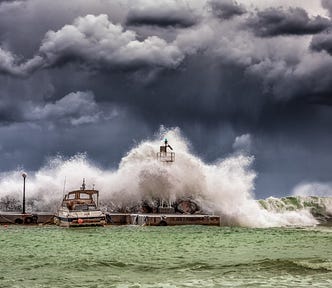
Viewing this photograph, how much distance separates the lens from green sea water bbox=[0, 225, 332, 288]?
61.5ft

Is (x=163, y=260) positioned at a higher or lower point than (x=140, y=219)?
lower

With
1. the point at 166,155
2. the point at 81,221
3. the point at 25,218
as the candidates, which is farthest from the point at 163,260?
the point at 166,155

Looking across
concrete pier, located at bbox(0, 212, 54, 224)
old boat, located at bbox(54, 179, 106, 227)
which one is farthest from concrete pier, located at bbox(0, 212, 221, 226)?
old boat, located at bbox(54, 179, 106, 227)

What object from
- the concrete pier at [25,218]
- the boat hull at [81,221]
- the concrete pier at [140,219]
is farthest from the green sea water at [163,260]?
the concrete pier at [25,218]

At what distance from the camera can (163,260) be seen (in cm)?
2455

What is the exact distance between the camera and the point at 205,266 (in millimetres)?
22375

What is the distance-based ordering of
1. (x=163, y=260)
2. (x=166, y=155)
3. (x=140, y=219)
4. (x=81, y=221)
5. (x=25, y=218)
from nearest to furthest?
(x=163, y=260)
(x=81, y=221)
(x=140, y=219)
(x=25, y=218)
(x=166, y=155)

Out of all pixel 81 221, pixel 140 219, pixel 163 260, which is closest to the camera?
pixel 163 260

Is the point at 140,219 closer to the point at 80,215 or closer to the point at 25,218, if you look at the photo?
the point at 80,215

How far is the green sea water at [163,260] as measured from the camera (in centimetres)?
1873

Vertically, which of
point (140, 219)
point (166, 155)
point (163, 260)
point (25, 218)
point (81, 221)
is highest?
point (166, 155)

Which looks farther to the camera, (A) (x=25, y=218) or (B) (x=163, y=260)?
(A) (x=25, y=218)

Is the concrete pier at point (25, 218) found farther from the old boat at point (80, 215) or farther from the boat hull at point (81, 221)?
the boat hull at point (81, 221)

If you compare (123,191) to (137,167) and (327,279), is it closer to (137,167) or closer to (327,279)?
(137,167)
